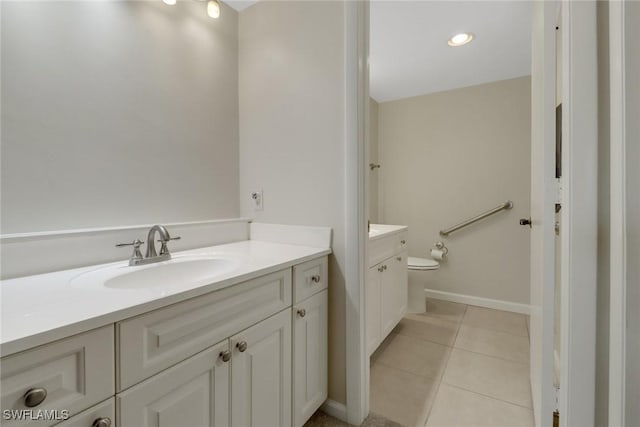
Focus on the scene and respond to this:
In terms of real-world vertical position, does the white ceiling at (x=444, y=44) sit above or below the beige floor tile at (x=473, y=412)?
above

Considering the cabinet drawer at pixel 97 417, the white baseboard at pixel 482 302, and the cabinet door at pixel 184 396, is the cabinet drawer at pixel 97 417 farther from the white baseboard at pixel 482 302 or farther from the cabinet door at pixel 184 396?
the white baseboard at pixel 482 302

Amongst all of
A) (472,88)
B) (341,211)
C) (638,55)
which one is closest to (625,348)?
(638,55)

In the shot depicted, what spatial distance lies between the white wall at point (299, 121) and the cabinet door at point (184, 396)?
0.60m

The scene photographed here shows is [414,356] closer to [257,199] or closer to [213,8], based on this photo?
[257,199]

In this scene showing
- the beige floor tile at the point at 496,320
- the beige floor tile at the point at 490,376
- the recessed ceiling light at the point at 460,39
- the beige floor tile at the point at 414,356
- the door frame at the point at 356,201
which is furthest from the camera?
the beige floor tile at the point at 496,320

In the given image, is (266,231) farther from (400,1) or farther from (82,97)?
(400,1)

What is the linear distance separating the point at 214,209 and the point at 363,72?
3.42 feet

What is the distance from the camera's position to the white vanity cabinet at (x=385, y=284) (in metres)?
1.58

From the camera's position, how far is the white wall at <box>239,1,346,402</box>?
1.24 meters

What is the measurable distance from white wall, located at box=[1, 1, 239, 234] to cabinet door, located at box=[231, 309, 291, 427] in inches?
29.5

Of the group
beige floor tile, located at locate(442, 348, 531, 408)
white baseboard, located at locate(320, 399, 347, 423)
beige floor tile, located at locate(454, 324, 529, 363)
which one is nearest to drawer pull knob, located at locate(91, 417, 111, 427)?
white baseboard, located at locate(320, 399, 347, 423)

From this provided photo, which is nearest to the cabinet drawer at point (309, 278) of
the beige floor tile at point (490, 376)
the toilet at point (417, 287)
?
the beige floor tile at point (490, 376)

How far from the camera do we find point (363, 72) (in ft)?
3.92

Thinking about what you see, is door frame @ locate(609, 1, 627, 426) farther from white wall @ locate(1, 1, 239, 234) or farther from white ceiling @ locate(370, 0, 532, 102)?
white wall @ locate(1, 1, 239, 234)
